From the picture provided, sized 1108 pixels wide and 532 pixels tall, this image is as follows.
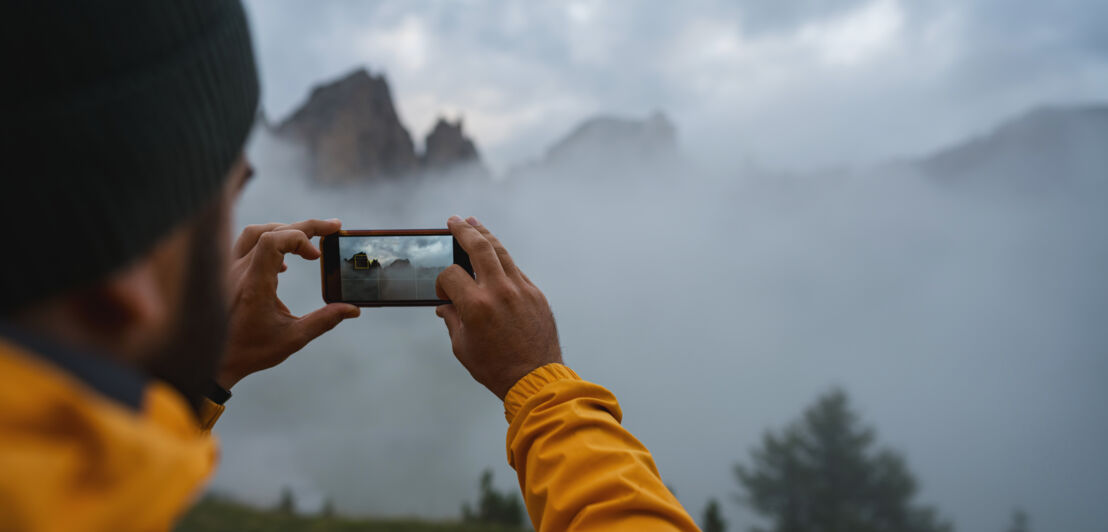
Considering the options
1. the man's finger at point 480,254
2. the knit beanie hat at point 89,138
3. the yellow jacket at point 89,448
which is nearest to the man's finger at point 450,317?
the man's finger at point 480,254

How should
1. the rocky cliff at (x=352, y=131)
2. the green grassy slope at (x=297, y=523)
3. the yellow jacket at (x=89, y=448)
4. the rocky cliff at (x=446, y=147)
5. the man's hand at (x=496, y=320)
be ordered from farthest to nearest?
the rocky cliff at (x=446, y=147) → the rocky cliff at (x=352, y=131) → the green grassy slope at (x=297, y=523) → the man's hand at (x=496, y=320) → the yellow jacket at (x=89, y=448)

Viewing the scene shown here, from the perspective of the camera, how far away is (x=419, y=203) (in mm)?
129125

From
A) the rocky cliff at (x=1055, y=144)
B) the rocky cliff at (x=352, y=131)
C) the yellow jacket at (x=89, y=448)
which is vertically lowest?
the yellow jacket at (x=89, y=448)

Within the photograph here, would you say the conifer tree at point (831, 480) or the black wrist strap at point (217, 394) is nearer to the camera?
the black wrist strap at point (217, 394)

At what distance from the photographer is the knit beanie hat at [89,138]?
29.7 inches

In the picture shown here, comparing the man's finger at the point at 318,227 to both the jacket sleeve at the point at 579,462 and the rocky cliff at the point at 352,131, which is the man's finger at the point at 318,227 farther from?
the rocky cliff at the point at 352,131

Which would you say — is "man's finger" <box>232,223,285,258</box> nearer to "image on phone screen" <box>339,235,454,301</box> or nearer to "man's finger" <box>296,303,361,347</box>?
"image on phone screen" <box>339,235,454,301</box>

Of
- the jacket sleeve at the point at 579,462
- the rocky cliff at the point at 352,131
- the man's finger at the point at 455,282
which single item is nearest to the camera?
the jacket sleeve at the point at 579,462

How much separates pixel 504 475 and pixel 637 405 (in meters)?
43.8

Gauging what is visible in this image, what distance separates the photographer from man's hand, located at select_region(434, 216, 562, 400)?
2.04 meters

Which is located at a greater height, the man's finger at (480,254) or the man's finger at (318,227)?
the man's finger at (318,227)

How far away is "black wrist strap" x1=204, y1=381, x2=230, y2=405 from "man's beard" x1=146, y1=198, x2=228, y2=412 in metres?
0.96

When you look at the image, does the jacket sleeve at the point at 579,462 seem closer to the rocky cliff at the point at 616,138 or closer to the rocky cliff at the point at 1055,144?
the rocky cliff at the point at 616,138

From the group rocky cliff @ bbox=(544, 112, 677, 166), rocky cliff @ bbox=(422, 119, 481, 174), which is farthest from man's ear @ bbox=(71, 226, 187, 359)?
rocky cliff @ bbox=(544, 112, 677, 166)
